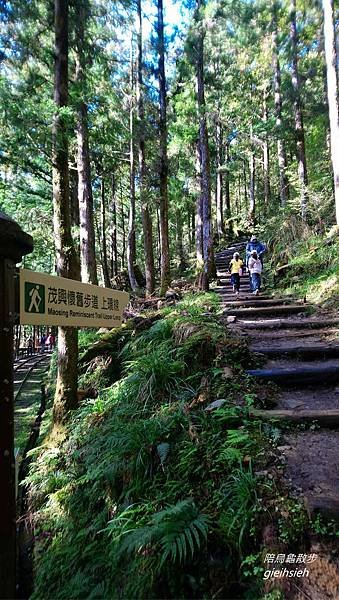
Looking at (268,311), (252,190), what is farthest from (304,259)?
(252,190)

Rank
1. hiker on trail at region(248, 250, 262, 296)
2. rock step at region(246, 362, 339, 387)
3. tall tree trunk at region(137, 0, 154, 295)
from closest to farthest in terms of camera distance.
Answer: rock step at region(246, 362, 339, 387) → hiker on trail at region(248, 250, 262, 296) → tall tree trunk at region(137, 0, 154, 295)

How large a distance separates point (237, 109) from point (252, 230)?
792 centimetres

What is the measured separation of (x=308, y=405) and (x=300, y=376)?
551mm

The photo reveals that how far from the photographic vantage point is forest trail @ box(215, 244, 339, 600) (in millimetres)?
2104

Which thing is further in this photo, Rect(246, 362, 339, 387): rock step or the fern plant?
Rect(246, 362, 339, 387): rock step

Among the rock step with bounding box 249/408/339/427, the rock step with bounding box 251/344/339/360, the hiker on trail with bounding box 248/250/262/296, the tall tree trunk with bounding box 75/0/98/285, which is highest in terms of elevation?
the tall tree trunk with bounding box 75/0/98/285

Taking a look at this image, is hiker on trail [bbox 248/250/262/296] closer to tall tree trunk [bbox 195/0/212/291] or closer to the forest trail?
tall tree trunk [bbox 195/0/212/291]

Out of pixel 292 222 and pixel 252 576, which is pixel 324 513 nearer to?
pixel 252 576

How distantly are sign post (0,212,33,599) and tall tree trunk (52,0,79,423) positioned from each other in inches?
152

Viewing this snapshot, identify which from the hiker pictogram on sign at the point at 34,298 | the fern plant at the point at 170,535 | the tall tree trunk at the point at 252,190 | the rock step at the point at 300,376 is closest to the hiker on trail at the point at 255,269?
the rock step at the point at 300,376

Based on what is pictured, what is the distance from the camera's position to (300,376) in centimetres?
423

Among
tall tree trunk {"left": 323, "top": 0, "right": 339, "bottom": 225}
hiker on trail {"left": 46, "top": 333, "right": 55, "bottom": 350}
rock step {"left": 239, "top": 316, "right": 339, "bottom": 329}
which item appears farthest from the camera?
hiker on trail {"left": 46, "top": 333, "right": 55, "bottom": 350}

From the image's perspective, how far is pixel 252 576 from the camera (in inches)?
81.0

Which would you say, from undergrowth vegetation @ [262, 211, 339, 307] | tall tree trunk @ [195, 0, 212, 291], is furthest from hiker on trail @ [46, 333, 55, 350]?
undergrowth vegetation @ [262, 211, 339, 307]
